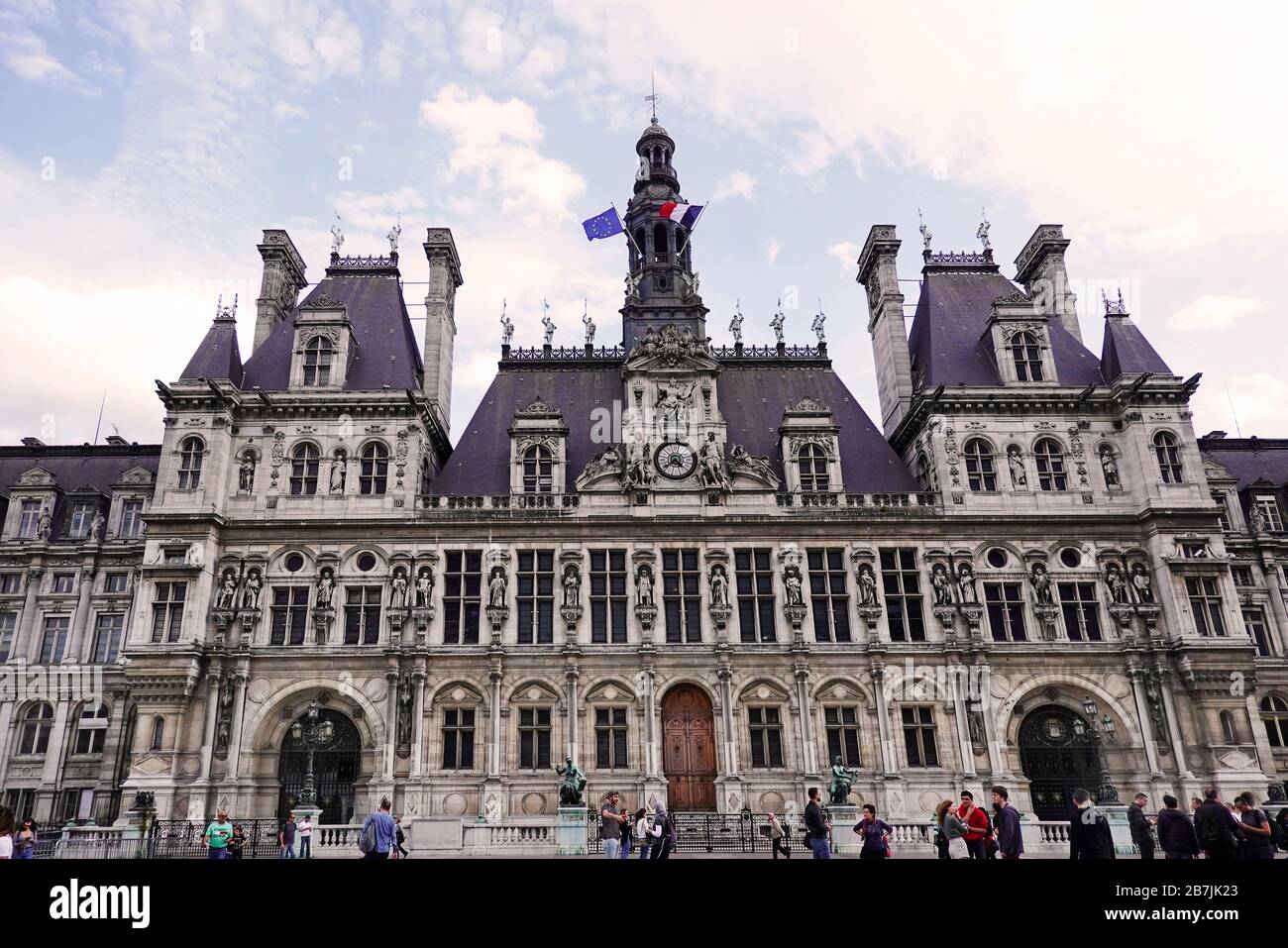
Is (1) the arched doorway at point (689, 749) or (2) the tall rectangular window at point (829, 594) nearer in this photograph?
(1) the arched doorway at point (689, 749)

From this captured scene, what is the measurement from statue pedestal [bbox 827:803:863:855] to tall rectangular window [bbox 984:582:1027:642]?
13301 mm

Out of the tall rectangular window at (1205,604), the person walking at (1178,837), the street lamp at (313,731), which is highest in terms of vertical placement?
the tall rectangular window at (1205,604)

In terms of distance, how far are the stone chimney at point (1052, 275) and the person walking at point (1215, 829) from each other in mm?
37152

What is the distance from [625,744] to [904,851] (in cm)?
1204

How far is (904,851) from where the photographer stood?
2533 centimetres

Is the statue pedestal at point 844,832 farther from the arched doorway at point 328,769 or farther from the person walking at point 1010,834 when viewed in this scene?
the arched doorway at point 328,769

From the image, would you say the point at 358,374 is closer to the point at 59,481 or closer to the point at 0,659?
the point at 59,481

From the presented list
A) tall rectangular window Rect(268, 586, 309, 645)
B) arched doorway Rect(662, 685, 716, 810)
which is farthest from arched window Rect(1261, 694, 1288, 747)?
tall rectangular window Rect(268, 586, 309, 645)

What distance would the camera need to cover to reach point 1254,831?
1385 cm

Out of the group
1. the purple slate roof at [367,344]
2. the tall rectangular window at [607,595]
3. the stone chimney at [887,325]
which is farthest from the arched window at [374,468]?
the stone chimney at [887,325]

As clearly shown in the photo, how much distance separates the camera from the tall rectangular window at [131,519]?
42562 millimetres

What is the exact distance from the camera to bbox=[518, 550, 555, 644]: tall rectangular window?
3547cm

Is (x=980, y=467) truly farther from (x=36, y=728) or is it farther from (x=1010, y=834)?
(x=36, y=728)

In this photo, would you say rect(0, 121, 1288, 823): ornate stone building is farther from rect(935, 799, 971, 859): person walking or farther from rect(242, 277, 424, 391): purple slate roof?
rect(935, 799, 971, 859): person walking
